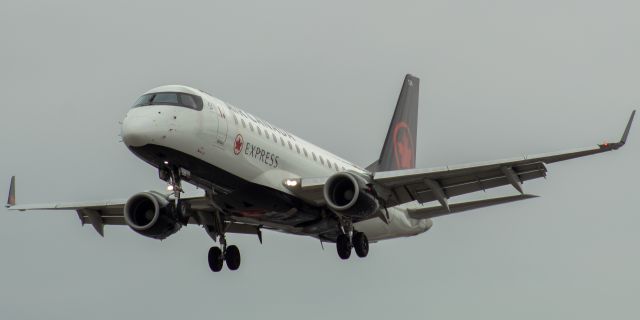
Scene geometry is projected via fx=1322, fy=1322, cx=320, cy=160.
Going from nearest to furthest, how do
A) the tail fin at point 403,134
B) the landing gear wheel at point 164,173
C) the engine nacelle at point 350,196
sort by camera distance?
the landing gear wheel at point 164,173 → the engine nacelle at point 350,196 → the tail fin at point 403,134

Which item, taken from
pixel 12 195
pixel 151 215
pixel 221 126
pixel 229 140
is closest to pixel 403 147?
pixel 151 215

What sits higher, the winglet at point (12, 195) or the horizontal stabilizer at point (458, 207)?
the winglet at point (12, 195)

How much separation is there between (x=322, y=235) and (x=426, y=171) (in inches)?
245

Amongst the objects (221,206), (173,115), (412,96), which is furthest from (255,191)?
(412,96)

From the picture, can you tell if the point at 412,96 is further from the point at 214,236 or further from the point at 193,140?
the point at 193,140

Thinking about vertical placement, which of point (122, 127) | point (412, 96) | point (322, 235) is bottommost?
point (322, 235)

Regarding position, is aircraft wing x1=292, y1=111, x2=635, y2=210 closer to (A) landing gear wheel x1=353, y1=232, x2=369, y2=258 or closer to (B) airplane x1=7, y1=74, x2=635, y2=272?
(B) airplane x1=7, y1=74, x2=635, y2=272

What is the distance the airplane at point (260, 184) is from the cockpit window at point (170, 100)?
31mm

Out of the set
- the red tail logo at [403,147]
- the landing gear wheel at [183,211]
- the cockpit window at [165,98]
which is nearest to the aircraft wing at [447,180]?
the landing gear wheel at [183,211]

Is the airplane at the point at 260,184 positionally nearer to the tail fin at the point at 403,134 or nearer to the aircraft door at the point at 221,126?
the aircraft door at the point at 221,126

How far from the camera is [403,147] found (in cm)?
5606

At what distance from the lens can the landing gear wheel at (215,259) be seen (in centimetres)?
4650

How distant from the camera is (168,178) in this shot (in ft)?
135

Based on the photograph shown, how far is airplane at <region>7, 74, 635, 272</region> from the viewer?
132 ft
